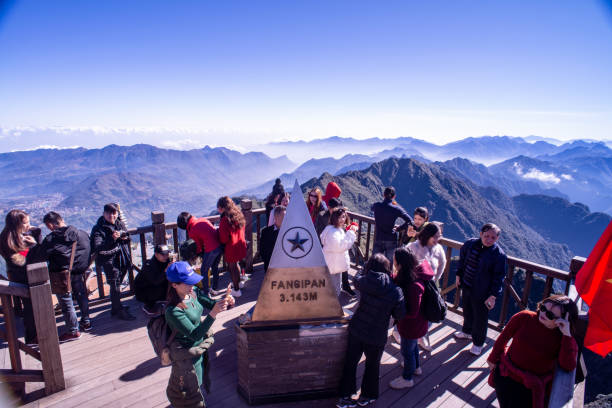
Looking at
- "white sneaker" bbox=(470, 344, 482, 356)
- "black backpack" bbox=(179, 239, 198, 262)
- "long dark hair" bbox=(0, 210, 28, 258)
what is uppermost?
"long dark hair" bbox=(0, 210, 28, 258)

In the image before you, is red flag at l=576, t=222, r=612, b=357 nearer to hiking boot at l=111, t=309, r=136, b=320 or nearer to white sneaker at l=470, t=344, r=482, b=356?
white sneaker at l=470, t=344, r=482, b=356

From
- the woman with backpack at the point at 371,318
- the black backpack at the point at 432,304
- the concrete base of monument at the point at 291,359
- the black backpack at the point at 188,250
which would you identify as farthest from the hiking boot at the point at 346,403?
the black backpack at the point at 188,250

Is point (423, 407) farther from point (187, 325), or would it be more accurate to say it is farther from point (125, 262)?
point (125, 262)

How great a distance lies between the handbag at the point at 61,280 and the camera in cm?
469

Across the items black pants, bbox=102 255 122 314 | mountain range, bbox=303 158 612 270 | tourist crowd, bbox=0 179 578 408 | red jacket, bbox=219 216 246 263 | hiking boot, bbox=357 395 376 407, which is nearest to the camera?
tourist crowd, bbox=0 179 578 408

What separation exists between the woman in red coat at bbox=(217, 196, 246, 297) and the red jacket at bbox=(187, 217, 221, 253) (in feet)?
0.50

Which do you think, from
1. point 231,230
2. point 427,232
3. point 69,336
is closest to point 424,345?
point 427,232

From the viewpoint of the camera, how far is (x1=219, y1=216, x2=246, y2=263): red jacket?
5910mm

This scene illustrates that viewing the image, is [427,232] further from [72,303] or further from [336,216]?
[72,303]

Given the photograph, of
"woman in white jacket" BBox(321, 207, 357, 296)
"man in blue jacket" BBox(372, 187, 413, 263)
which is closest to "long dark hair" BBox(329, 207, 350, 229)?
"woman in white jacket" BBox(321, 207, 357, 296)

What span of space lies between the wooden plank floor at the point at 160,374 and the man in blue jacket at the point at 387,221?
1656 millimetres

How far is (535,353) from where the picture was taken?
124 inches

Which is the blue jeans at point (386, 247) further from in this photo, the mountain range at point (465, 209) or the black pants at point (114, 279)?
the mountain range at point (465, 209)

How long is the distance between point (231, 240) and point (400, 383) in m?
3.49
